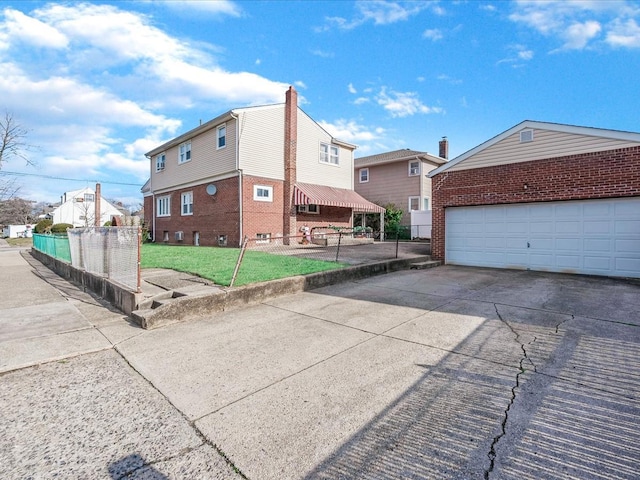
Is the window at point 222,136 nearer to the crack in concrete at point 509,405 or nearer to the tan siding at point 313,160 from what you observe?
the tan siding at point 313,160

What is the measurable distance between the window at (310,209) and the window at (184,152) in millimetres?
7782

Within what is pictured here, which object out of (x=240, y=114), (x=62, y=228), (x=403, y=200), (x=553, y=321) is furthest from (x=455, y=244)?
(x=62, y=228)

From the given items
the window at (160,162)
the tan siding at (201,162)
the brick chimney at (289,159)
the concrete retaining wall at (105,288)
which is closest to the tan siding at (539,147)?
the brick chimney at (289,159)

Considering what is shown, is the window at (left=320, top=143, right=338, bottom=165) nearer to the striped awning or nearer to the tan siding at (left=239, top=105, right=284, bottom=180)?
the striped awning

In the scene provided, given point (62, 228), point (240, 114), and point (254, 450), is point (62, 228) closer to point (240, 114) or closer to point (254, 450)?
point (240, 114)

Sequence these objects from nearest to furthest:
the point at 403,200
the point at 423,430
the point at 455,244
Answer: the point at 423,430 < the point at 455,244 < the point at 403,200

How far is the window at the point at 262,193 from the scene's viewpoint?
672 inches

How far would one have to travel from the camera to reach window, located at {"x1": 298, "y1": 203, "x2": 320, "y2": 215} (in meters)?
18.8

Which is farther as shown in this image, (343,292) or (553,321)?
(343,292)

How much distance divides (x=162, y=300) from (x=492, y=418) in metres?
5.41

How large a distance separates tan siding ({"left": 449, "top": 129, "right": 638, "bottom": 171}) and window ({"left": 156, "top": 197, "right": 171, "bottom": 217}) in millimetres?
19505

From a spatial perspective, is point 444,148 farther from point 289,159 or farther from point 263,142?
point 263,142

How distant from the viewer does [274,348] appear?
174 inches

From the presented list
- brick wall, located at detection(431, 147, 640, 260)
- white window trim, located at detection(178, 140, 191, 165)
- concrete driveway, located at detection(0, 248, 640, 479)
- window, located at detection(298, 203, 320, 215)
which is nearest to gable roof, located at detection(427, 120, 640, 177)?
brick wall, located at detection(431, 147, 640, 260)
